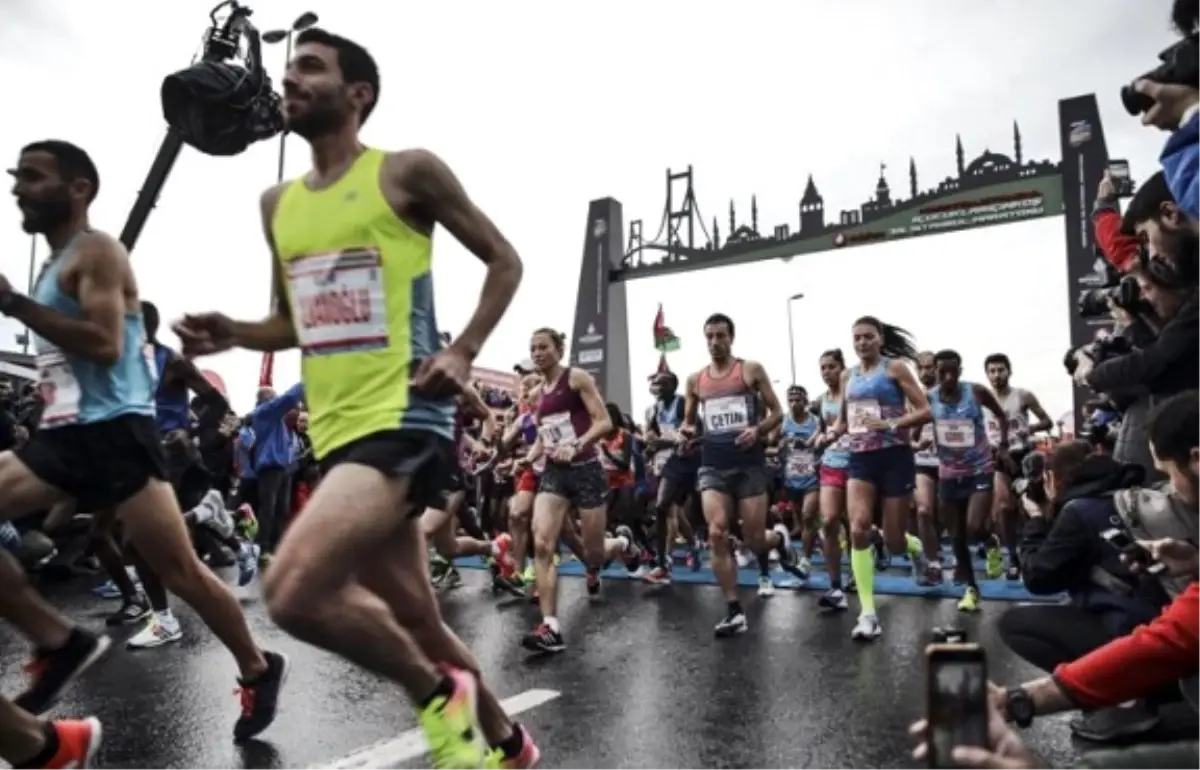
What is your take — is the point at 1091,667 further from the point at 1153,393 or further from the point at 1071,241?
the point at 1071,241

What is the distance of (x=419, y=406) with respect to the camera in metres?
2.48

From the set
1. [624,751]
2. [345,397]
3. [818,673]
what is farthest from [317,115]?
[818,673]

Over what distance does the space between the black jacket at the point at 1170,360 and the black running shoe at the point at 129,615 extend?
6168mm

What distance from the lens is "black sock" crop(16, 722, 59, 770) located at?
102 inches

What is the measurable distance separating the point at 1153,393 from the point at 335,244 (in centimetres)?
295

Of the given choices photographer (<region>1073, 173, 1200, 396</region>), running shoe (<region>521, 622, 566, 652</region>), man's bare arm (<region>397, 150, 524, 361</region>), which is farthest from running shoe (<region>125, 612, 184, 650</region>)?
photographer (<region>1073, 173, 1200, 396</region>)

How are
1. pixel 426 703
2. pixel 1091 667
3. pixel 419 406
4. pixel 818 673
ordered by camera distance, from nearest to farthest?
pixel 1091 667 < pixel 426 703 < pixel 419 406 < pixel 818 673

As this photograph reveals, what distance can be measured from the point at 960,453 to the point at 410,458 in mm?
6405

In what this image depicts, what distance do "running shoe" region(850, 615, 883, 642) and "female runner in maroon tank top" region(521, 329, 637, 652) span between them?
1718 mm

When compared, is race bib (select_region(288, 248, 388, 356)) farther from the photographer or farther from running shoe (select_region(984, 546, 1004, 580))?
running shoe (select_region(984, 546, 1004, 580))

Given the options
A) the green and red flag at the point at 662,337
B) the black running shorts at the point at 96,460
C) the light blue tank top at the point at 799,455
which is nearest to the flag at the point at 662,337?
the green and red flag at the point at 662,337

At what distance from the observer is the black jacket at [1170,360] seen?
3248mm

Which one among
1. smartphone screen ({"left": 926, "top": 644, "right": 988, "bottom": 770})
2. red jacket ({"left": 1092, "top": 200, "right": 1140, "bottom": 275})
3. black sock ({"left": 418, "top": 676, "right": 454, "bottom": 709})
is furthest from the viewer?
red jacket ({"left": 1092, "top": 200, "right": 1140, "bottom": 275})

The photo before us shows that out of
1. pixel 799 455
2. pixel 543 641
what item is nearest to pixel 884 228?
pixel 799 455
